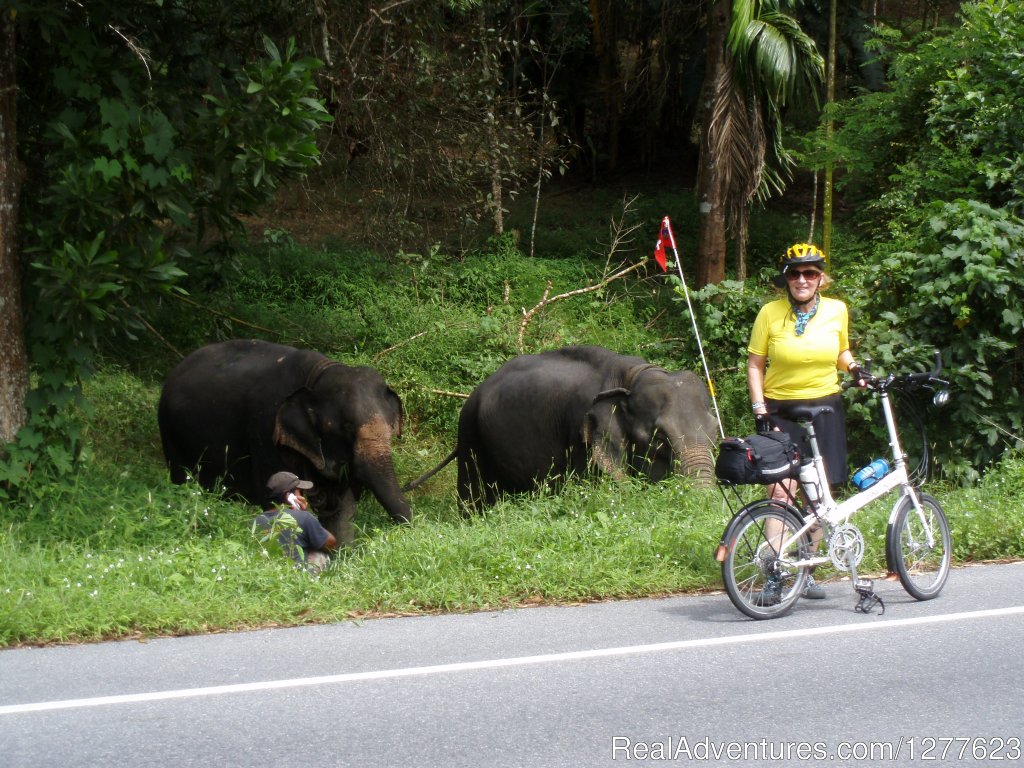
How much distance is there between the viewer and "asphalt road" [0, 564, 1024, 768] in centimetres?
452

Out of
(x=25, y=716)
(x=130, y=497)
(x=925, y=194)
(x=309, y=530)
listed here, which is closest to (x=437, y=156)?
(x=925, y=194)

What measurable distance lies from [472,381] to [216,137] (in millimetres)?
7263

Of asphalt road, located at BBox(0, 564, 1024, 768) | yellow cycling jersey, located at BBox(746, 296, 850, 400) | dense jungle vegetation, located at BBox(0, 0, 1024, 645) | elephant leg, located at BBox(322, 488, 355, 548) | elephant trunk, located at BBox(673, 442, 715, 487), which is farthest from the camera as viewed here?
elephant leg, located at BBox(322, 488, 355, 548)

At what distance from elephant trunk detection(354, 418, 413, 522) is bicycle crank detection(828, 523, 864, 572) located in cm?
471

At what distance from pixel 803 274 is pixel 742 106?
33.5 ft

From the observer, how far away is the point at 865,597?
246 inches

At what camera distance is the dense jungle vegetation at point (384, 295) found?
7078mm

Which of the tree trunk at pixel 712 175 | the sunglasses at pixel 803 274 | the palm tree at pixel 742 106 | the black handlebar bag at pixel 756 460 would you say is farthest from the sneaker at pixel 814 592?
the tree trunk at pixel 712 175

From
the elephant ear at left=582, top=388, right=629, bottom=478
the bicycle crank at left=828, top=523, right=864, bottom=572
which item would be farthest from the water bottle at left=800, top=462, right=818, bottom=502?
the elephant ear at left=582, top=388, right=629, bottom=478

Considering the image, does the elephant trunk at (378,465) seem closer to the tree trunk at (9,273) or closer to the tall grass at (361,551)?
the tall grass at (361,551)

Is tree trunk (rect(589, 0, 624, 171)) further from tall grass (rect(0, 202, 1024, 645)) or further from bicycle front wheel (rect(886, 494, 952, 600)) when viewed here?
bicycle front wheel (rect(886, 494, 952, 600))

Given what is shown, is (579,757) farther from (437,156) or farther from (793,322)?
(437,156)

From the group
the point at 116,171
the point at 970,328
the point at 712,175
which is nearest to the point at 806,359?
the point at 970,328

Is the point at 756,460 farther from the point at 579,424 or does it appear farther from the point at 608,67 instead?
the point at 608,67
